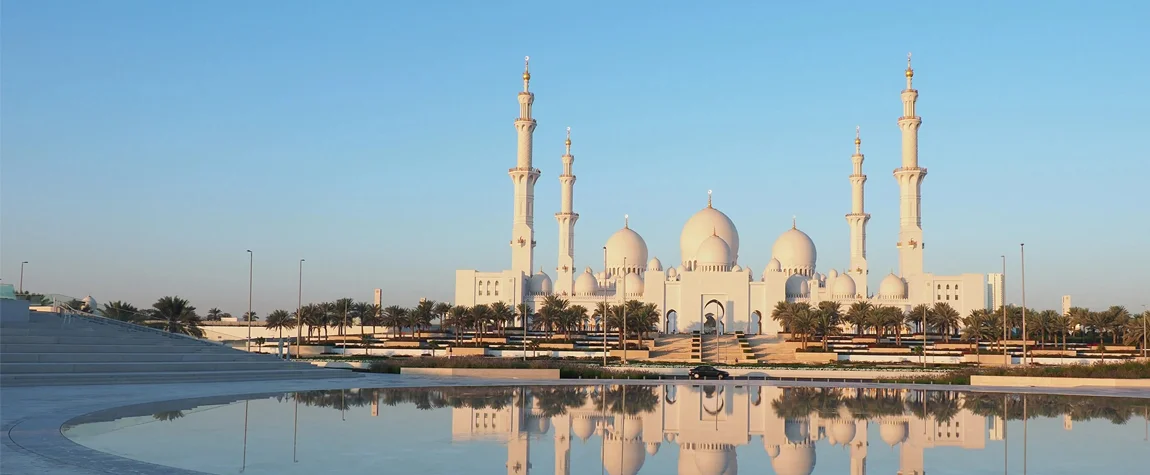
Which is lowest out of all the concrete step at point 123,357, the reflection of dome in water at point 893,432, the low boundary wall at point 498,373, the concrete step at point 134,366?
the low boundary wall at point 498,373

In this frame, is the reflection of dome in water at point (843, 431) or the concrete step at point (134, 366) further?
the concrete step at point (134, 366)

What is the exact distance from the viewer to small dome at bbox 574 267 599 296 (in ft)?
278

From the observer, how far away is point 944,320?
6675 centimetres

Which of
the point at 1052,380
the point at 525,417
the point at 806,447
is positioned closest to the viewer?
the point at 806,447

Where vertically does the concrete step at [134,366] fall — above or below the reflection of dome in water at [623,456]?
above

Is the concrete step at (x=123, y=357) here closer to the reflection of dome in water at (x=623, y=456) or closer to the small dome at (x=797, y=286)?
the reflection of dome in water at (x=623, y=456)

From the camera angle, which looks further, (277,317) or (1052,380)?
(277,317)

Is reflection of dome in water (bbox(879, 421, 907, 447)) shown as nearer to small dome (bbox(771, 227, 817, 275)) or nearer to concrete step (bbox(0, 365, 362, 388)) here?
concrete step (bbox(0, 365, 362, 388))

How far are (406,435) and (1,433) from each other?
21.3 feet

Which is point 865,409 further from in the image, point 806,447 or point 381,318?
point 381,318

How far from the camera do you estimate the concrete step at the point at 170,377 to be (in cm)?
2648

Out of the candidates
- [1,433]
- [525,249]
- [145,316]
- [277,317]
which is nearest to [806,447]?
[1,433]

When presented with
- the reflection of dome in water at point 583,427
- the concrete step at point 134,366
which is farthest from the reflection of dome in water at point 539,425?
the concrete step at point 134,366

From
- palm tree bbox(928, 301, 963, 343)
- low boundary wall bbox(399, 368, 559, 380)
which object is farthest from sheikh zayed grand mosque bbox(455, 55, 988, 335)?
low boundary wall bbox(399, 368, 559, 380)
